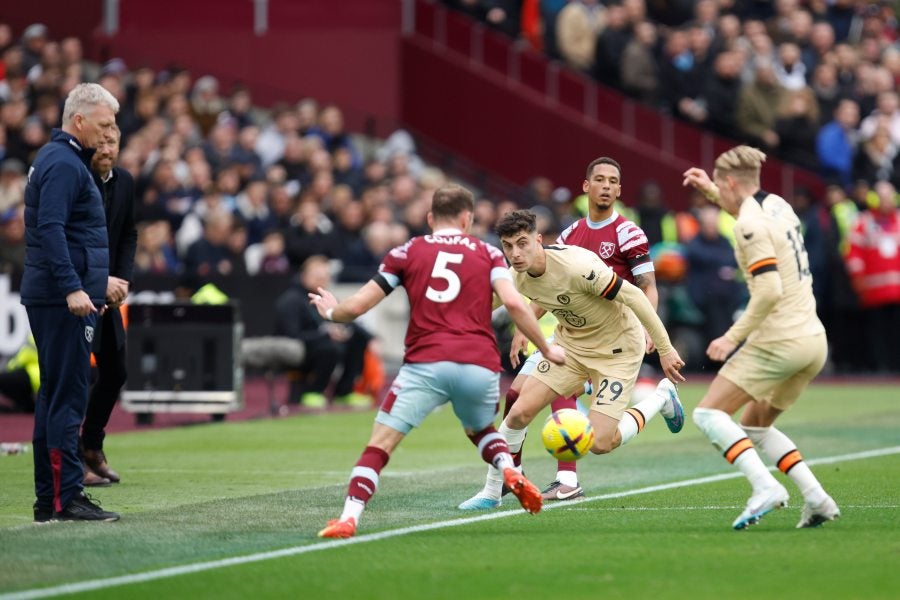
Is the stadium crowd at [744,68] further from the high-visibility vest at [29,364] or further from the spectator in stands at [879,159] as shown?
the high-visibility vest at [29,364]

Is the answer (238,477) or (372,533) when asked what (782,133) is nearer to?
(238,477)

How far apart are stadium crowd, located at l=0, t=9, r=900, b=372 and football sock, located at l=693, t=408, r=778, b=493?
471 inches

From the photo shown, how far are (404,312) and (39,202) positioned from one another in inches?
567

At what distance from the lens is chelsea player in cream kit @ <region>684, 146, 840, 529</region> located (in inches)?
380

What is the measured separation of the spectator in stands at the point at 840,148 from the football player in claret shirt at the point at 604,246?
1580 centimetres

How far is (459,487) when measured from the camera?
1244 centimetres

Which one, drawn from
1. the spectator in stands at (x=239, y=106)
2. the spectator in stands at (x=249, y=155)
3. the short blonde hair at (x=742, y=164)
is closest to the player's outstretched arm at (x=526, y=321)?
the short blonde hair at (x=742, y=164)

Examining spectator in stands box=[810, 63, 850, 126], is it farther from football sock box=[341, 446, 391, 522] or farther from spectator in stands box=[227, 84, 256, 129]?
football sock box=[341, 446, 391, 522]

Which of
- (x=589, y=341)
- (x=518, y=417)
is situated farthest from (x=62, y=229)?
(x=589, y=341)

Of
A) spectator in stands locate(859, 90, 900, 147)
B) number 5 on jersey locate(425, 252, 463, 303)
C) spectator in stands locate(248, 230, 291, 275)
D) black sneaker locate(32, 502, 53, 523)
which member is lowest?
black sneaker locate(32, 502, 53, 523)

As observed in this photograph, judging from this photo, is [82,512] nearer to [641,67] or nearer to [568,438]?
[568,438]

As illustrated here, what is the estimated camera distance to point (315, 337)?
2033cm

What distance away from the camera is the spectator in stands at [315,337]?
2030 cm

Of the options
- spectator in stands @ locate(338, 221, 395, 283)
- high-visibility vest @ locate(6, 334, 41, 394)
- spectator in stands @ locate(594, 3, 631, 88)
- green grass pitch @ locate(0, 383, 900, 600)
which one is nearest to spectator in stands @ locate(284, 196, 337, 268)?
spectator in stands @ locate(338, 221, 395, 283)
